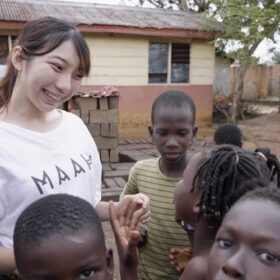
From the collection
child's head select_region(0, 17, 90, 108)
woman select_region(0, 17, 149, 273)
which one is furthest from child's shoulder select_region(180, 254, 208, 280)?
child's head select_region(0, 17, 90, 108)

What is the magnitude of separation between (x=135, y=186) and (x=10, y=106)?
0.92 metres

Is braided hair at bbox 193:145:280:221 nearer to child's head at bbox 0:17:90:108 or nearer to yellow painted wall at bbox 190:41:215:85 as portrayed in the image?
child's head at bbox 0:17:90:108

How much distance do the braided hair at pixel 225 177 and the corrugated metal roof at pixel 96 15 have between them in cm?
744

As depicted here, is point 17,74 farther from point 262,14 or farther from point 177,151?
point 262,14

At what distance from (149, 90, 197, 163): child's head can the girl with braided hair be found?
0.63 metres

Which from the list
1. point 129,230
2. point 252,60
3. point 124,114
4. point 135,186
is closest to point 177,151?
point 135,186

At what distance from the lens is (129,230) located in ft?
4.58

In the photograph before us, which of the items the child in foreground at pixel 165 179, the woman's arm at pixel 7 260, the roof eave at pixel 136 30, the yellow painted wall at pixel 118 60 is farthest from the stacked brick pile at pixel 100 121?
the woman's arm at pixel 7 260

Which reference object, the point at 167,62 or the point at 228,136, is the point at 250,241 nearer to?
the point at 228,136

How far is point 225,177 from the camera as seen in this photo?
1116mm

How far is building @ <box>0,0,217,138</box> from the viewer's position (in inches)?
327

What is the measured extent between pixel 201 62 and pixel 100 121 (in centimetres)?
477

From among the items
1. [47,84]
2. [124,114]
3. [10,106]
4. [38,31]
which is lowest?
[124,114]

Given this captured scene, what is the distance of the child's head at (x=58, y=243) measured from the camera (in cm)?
99
